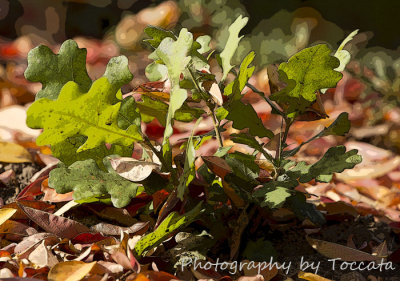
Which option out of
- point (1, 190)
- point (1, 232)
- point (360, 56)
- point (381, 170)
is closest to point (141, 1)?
point (360, 56)

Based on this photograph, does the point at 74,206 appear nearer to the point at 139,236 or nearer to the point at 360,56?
the point at 139,236

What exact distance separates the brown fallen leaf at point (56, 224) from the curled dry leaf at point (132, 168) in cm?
19

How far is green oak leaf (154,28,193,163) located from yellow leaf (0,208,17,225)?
39 cm

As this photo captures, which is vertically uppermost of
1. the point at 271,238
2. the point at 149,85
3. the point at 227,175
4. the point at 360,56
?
the point at 149,85

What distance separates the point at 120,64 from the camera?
1.18 meters

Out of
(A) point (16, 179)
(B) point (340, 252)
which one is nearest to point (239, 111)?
(B) point (340, 252)

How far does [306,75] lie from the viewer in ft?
3.94

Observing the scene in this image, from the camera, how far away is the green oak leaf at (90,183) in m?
1.15

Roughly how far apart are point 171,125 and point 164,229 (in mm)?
202

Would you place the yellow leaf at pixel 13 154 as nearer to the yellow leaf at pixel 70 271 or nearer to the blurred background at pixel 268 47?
the blurred background at pixel 268 47

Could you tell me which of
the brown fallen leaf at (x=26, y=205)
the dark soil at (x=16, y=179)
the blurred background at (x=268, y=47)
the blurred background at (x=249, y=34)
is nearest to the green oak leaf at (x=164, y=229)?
the brown fallen leaf at (x=26, y=205)

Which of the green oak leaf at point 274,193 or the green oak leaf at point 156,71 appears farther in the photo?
the green oak leaf at point 156,71

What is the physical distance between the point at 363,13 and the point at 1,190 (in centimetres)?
351

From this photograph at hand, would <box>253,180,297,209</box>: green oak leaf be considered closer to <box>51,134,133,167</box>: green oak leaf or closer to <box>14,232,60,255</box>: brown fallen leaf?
<box>51,134,133,167</box>: green oak leaf
